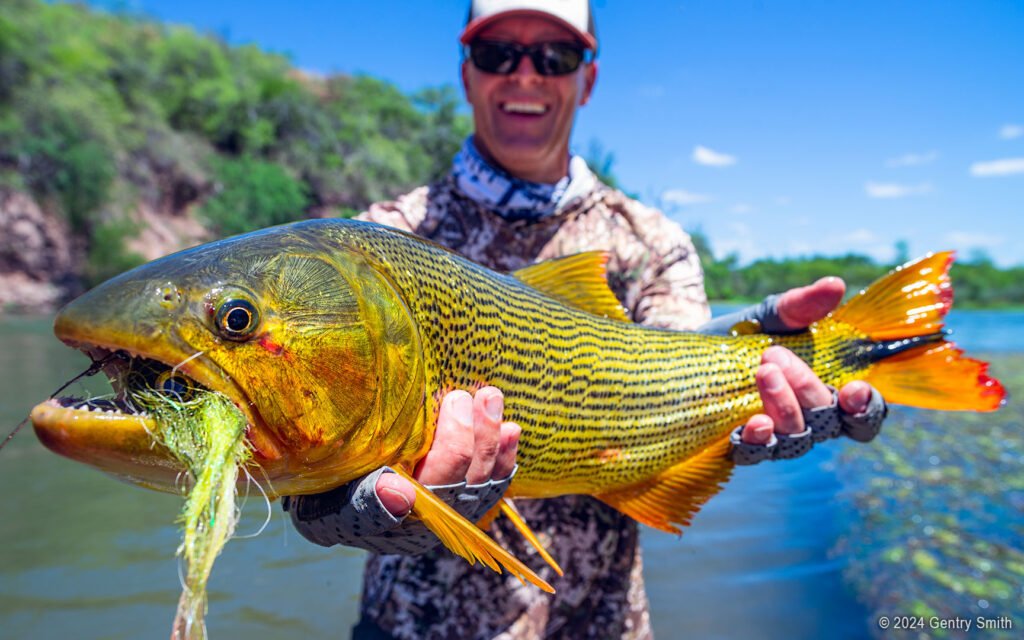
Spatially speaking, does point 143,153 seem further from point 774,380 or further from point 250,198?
point 774,380

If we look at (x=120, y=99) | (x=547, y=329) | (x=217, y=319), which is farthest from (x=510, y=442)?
(x=120, y=99)

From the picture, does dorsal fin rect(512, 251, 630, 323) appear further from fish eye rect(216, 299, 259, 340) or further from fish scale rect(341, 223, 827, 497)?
fish eye rect(216, 299, 259, 340)

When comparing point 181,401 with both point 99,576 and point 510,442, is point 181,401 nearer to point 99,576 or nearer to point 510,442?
point 510,442

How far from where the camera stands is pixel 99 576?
4.67 meters

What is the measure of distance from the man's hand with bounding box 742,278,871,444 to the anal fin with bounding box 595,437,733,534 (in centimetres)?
17

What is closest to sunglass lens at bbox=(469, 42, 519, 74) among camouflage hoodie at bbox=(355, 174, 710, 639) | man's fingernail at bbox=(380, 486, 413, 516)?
camouflage hoodie at bbox=(355, 174, 710, 639)

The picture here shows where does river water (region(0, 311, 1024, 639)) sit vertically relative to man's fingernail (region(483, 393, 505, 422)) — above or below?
below

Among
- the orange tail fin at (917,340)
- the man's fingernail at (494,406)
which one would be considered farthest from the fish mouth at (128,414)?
the orange tail fin at (917,340)

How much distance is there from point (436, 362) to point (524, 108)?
5.29 ft

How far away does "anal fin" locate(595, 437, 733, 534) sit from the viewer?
8.17 feet

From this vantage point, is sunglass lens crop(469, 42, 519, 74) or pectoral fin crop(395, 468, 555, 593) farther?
sunglass lens crop(469, 42, 519, 74)

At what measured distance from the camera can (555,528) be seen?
8.84 ft

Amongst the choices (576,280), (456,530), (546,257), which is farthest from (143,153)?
(456,530)

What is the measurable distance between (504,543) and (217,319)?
170 cm
